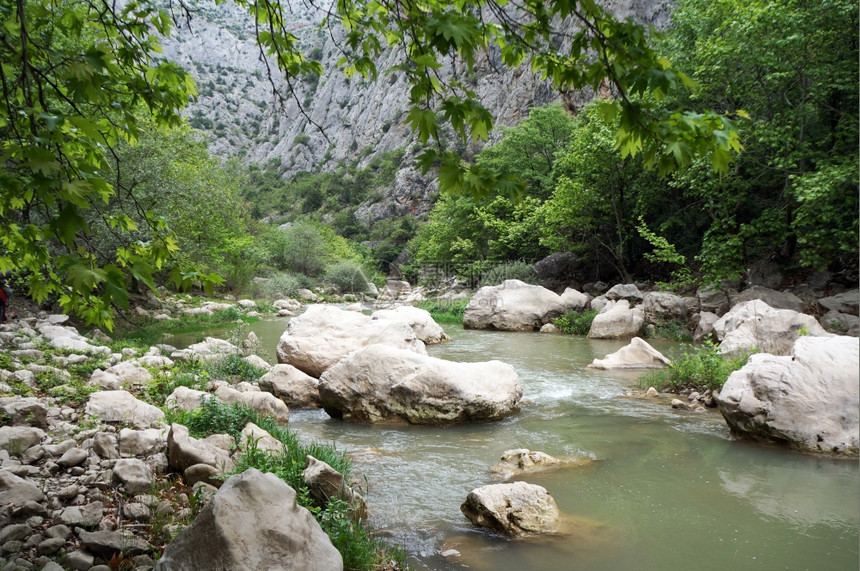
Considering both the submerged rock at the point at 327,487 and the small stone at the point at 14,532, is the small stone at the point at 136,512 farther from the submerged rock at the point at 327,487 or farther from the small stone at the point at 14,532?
the submerged rock at the point at 327,487

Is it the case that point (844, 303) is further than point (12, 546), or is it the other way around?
point (844, 303)

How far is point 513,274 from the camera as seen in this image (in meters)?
26.1

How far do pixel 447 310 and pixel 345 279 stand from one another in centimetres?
1883

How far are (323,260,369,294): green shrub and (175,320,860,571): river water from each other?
34.0 meters

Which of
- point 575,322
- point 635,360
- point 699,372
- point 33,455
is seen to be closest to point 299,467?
point 33,455

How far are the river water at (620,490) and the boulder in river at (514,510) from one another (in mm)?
111

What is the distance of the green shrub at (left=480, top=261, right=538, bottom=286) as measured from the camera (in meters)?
26.0

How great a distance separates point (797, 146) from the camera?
46.5ft

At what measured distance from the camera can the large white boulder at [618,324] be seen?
16.7 m

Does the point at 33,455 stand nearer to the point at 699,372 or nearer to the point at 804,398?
the point at 804,398

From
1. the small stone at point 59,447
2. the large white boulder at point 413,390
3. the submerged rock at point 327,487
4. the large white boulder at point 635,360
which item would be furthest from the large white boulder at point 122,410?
the large white boulder at point 635,360

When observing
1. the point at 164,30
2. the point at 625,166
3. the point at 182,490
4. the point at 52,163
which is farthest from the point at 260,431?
the point at 625,166

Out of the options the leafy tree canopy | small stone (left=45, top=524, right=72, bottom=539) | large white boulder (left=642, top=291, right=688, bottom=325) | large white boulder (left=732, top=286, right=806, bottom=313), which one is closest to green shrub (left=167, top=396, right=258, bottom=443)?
small stone (left=45, top=524, right=72, bottom=539)

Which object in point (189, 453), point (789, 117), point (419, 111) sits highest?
point (789, 117)
